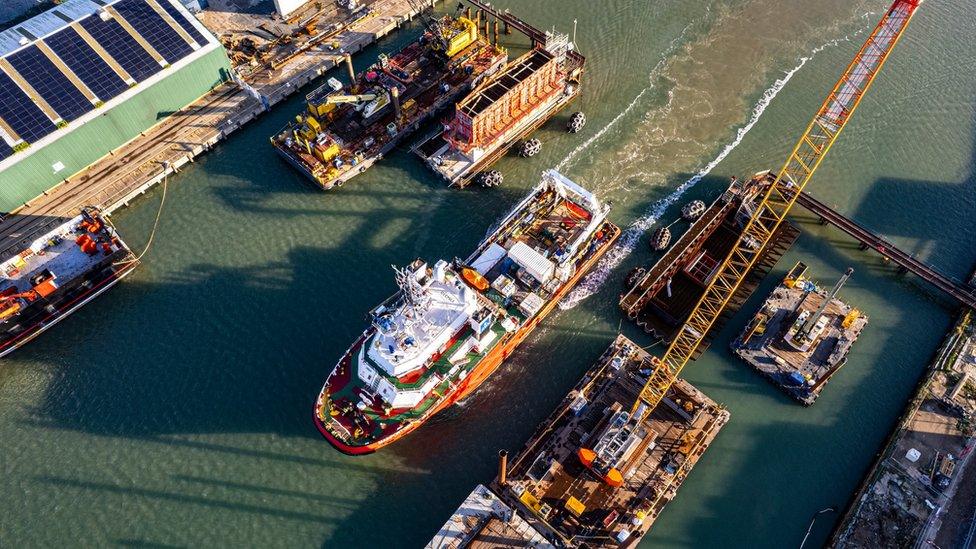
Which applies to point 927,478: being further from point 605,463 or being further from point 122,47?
point 122,47

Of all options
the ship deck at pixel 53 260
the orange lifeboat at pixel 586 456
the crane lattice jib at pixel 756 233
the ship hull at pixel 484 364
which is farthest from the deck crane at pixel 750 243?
the ship deck at pixel 53 260

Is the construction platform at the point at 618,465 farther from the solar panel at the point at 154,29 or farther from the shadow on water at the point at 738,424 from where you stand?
the solar panel at the point at 154,29

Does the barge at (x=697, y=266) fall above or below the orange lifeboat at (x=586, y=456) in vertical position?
above

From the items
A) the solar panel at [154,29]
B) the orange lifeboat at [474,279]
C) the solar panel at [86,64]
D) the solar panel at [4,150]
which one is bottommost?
the solar panel at [4,150]

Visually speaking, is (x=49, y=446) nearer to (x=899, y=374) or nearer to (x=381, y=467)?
(x=381, y=467)

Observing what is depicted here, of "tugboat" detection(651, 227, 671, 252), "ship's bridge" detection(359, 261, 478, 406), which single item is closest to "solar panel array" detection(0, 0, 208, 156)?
"ship's bridge" detection(359, 261, 478, 406)

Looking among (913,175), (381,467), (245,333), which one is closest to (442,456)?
(381,467)
